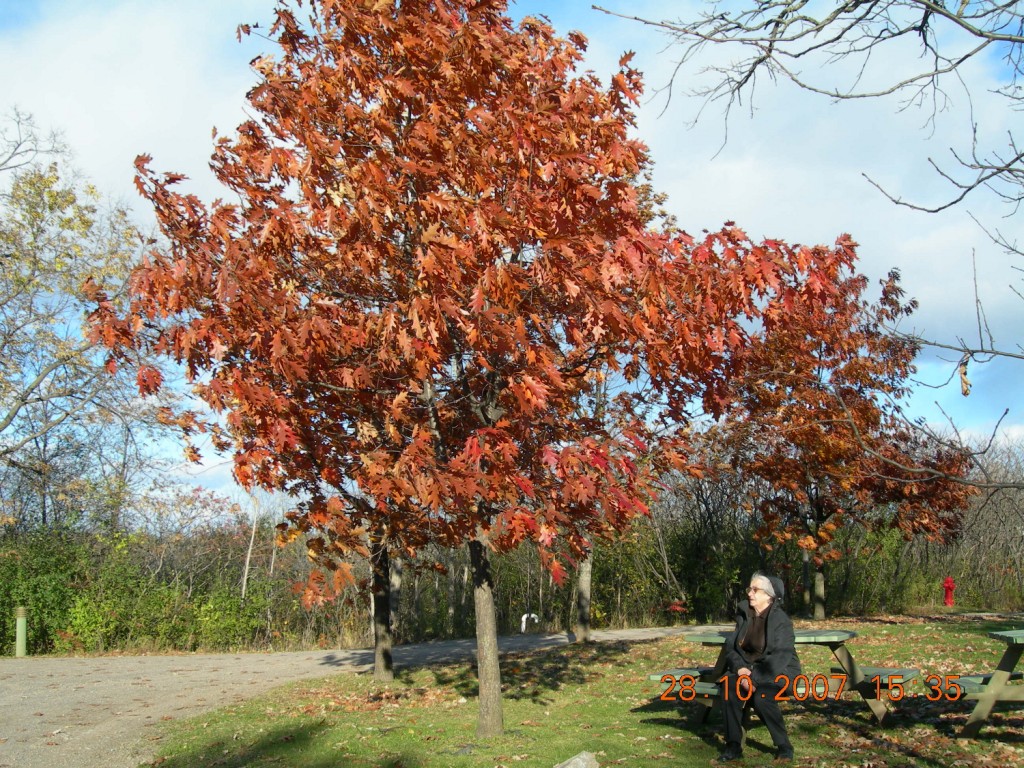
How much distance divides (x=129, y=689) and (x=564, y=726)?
6.87 m

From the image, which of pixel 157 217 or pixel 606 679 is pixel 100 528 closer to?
pixel 606 679

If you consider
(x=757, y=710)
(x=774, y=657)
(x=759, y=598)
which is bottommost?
(x=757, y=710)

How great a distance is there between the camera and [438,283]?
577 cm

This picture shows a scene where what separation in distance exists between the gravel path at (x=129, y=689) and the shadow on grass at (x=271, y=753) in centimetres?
45

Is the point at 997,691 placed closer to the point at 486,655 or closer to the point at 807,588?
the point at 486,655

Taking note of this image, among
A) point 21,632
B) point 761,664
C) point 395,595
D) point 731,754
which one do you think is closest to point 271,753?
point 731,754

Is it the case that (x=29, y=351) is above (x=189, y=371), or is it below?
above

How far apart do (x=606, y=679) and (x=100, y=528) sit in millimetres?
14028

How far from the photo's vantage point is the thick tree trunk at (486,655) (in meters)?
7.02

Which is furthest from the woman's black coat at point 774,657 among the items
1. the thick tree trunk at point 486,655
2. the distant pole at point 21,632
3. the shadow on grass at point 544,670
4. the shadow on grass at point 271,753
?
the distant pole at point 21,632

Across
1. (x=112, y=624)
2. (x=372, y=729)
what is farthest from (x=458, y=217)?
(x=112, y=624)

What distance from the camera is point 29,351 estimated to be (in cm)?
1884

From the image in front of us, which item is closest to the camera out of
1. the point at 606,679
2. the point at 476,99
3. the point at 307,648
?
the point at 476,99
